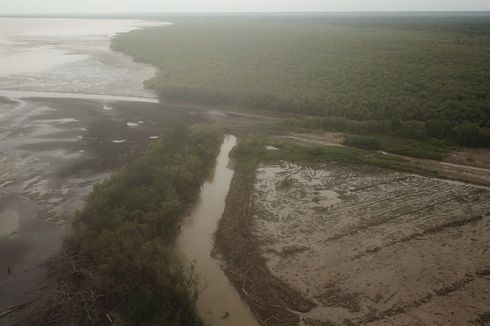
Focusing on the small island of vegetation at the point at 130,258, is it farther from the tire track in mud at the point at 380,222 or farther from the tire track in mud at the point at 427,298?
the tire track in mud at the point at 380,222

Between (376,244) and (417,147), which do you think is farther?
(417,147)

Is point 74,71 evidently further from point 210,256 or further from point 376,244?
point 376,244

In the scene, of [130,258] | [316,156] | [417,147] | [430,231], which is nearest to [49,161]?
[130,258]

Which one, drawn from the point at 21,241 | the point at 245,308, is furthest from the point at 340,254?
the point at 21,241

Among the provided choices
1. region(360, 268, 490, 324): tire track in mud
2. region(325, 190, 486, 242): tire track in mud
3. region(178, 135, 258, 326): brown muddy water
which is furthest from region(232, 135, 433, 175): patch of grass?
region(360, 268, 490, 324): tire track in mud

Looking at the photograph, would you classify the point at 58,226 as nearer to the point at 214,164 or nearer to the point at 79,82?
the point at 214,164

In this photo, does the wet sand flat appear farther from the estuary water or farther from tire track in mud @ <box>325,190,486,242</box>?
tire track in mud @ <box>325,190,486,242</box>

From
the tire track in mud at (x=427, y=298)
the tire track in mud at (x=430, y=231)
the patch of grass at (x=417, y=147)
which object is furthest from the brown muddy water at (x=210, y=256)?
the patch of grass at (x=417, y=147)
